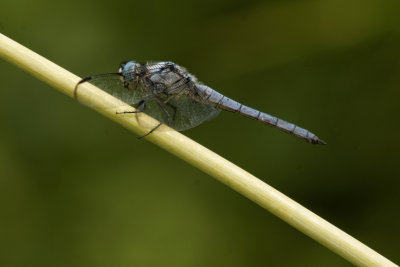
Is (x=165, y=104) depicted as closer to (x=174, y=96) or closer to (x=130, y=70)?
(x=174, y=96)

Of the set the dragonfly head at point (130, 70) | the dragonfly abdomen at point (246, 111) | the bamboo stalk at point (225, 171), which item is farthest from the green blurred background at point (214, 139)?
the bamboo stalk at point (225, 171)

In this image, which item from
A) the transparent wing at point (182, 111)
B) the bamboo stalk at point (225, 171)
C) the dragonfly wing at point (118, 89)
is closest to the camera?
the bamboo stalk at point (225, 171)

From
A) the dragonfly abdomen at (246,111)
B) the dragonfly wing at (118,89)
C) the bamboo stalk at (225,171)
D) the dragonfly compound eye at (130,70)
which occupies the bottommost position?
the bamboo stalk at (225,171)

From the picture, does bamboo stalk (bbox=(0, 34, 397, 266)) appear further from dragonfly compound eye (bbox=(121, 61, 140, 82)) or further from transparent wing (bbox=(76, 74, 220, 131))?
dragonfly compound eye (bbox=(121, 61, 140, 82))

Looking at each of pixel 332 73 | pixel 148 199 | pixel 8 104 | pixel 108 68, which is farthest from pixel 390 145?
pixel 8 104

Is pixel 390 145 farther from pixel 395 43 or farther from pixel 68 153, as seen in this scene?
pixel 68 153

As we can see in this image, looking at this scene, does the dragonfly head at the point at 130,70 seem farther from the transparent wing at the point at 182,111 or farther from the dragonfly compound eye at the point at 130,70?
the transparent wing at the point at 182,111
